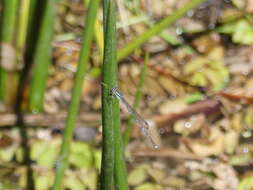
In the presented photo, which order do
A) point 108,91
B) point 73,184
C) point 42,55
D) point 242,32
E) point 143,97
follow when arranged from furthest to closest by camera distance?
1. point 242,32
2. point 143,97
3. point 42,55
4. point 73,184
5. point 108,91

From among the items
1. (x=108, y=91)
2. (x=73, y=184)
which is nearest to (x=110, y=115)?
(x=108, y=91)

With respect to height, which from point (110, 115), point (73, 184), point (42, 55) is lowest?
point (73, 184)

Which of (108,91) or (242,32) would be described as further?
(242,32)

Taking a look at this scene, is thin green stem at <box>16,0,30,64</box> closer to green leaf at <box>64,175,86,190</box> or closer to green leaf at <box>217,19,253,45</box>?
green leaf at <box>64,175,86,190</box>

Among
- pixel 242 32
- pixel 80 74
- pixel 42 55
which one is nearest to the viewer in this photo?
pixel 80 74

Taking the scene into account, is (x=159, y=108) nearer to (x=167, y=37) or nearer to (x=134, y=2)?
(x=167, y=37)

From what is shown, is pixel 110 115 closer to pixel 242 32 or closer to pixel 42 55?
pixel 42 55

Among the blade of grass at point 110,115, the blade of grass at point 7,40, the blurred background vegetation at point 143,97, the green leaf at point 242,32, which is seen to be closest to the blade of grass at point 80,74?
the blurred background vegetation at point 143,97

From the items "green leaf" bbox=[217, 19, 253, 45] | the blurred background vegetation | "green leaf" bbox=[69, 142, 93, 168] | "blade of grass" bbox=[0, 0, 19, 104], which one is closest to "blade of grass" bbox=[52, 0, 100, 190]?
the blurred background vegetation
